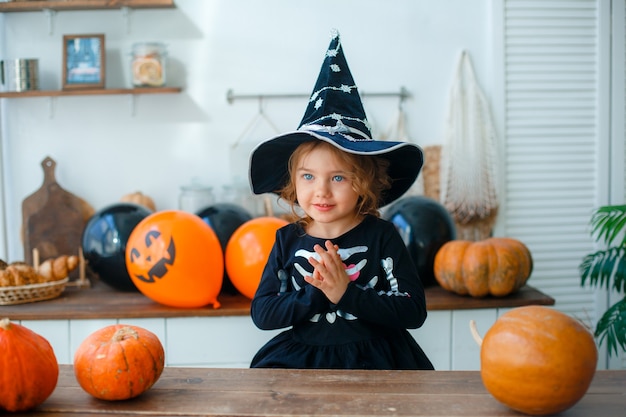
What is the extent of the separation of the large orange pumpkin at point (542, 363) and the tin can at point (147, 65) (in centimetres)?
238

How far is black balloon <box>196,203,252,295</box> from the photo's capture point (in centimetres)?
277

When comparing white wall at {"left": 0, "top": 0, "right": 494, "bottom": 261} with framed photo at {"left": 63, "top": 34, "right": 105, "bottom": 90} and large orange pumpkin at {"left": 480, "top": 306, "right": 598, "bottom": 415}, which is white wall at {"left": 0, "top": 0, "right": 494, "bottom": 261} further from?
large orange pumpkin at {"left": 480, "top": 306, "right": 598, "bottom": 415}

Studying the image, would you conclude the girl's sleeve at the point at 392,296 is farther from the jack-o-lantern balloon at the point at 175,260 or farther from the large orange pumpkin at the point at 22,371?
the jack-o-lantern balloon at the point at 175,260

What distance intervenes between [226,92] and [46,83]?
848 millimetres

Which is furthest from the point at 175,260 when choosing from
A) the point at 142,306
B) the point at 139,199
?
the point at 139,199

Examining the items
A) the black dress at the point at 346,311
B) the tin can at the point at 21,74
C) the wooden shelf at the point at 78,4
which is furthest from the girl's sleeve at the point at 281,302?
the tin can at the point at 21,74

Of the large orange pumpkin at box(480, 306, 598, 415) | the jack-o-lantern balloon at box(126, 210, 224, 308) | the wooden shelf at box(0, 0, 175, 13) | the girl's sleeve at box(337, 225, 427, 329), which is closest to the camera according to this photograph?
the large orange pumpkin at box(480, 306, 598, 415)

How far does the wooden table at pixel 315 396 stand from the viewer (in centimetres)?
108

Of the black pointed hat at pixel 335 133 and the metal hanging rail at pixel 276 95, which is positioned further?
the metal hanging rail at pixel 276 95

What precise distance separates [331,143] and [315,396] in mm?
565

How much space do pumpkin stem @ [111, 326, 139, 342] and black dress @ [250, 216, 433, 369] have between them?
0.39 metres

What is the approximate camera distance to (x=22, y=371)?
1.09 metres

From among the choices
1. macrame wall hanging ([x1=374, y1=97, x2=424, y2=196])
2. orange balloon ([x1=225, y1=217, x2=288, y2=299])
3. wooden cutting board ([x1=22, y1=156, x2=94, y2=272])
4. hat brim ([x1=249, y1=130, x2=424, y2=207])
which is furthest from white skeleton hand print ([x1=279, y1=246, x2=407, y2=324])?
wooden cutting board ([x1=22, y1=156, x2=94, y2=272])

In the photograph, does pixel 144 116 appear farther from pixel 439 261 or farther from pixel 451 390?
pixel 451 390
